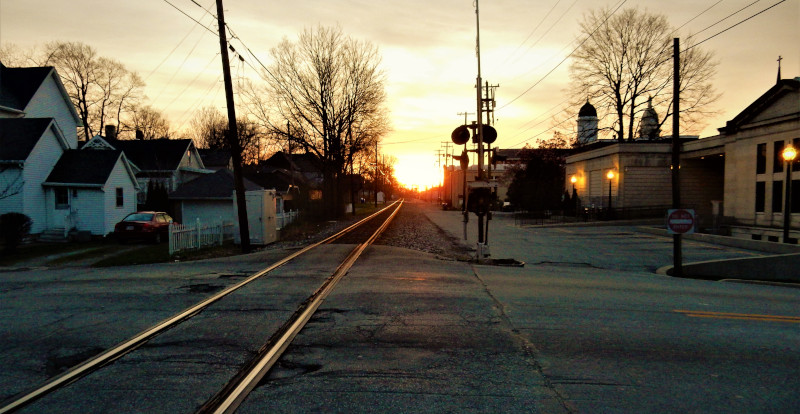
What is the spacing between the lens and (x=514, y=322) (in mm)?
7359

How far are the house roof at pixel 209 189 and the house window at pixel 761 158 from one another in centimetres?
3083

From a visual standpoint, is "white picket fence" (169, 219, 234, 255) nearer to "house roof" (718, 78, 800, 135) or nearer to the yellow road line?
the yellow road line

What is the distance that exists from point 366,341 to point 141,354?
258cm

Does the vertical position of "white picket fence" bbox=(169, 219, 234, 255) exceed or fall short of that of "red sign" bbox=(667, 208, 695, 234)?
it falls short

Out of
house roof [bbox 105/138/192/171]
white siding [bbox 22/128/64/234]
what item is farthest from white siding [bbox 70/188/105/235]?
house roof [bbox 105/138/192/171]

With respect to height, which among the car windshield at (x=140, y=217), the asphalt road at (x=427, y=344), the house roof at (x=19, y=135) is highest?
the house roof at (x=19, y=135)

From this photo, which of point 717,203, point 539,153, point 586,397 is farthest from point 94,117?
point 586,397

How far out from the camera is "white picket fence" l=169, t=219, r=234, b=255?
17.4 meters

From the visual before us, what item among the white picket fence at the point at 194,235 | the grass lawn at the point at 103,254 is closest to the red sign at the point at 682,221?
the grass lawn at the point at 103,254

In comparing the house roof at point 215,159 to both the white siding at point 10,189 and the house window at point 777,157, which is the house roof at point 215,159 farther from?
the house window at point 777,157

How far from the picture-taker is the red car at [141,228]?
2312cm

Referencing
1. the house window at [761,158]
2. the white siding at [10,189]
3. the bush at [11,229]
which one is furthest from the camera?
the house window at [761,158]

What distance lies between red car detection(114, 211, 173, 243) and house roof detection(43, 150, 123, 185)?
16.6 feet

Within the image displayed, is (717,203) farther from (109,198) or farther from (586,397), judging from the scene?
(109,198)
